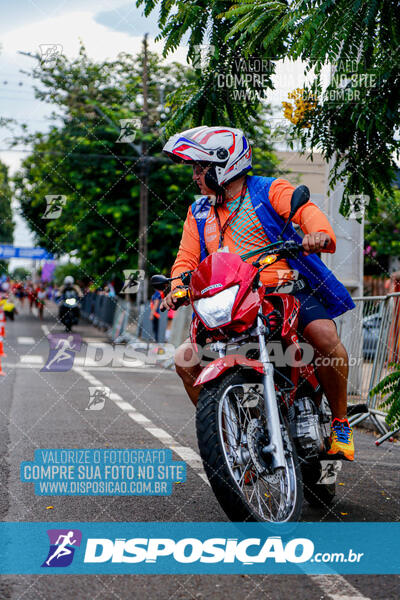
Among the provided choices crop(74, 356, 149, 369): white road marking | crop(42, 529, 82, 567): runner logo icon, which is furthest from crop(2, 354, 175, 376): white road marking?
crop(42, 529, 82, 567): runner logo icon

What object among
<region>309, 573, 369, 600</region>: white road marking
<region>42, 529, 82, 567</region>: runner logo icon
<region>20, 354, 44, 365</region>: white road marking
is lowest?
<region>20, 354, 44, 365</region>: white road marking

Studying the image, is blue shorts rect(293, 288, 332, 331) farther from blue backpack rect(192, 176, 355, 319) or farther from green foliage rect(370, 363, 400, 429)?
green foliage rect(370, 363, 400, 429)

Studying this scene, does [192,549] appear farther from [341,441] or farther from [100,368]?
[100,368]

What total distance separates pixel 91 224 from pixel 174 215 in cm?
272

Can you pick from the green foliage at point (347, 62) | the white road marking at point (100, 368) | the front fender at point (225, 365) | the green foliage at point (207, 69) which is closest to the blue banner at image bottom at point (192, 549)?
the front fender at point (225, 365)

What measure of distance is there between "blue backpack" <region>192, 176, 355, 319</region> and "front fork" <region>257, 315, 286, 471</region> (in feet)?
2.03

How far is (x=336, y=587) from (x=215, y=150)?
6.86 feet

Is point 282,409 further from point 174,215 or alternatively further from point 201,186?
point 174,215

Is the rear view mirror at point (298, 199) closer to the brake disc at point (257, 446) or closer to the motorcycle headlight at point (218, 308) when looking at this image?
the motorcycle headlight at point (218, 308)

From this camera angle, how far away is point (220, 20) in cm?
613

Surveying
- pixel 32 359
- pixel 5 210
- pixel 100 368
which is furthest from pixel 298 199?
pixel 5 210

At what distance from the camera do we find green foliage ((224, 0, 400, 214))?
5109 mm

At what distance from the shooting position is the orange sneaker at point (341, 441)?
4445mm

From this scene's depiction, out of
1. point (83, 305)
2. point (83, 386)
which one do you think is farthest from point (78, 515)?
point (83, 305)
